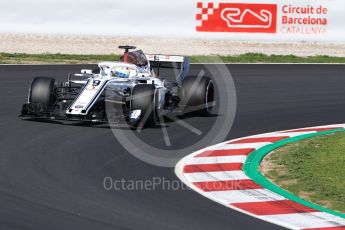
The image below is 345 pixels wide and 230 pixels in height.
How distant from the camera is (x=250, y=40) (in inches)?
993

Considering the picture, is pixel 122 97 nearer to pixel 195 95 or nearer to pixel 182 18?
pixel 195 95

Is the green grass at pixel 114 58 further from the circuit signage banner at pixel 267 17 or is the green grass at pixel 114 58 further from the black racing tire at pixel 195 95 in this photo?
the black racing tire at pixel 195 95

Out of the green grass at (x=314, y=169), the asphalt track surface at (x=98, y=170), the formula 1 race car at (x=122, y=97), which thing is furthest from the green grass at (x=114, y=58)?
the green grass at (x=314, y=169)

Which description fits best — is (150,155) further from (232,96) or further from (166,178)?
(232,96)

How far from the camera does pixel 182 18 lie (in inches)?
988

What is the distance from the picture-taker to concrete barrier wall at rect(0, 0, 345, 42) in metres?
24.2

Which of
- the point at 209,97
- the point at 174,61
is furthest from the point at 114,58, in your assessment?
the point at 209,97

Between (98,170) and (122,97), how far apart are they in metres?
3.54

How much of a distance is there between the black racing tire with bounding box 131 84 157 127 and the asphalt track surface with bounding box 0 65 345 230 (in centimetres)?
25

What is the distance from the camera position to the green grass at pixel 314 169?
9242mm

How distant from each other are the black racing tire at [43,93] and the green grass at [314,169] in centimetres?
384

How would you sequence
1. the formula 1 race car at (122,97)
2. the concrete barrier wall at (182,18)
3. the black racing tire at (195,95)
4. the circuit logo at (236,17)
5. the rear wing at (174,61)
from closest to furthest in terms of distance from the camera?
the formula 1 race car at (122,97) < the black racing tire at (195,95) < the rear wing at (174,61) < the circuit logo at (236,17) < the concrete barrier wall at (182,18)

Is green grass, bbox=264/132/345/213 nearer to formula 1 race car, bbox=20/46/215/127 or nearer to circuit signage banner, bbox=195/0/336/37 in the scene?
formula 1 race car, bbox=20/46/215/127

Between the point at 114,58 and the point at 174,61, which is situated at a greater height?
the point at 174,61
